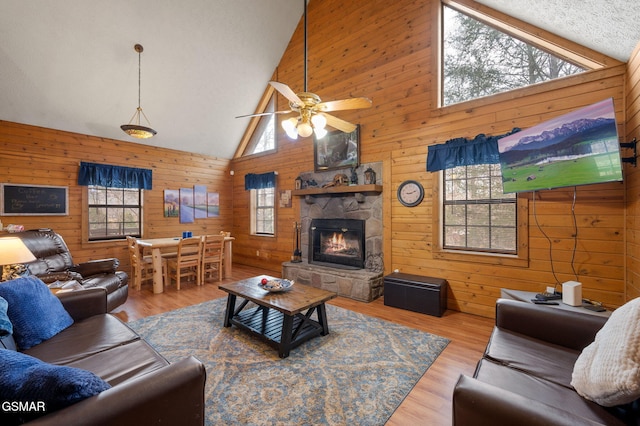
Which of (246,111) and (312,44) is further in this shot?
(246,111)

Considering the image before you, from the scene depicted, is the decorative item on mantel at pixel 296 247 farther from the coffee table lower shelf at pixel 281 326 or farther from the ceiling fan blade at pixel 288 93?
the ceiling fan blade at pixel 288 93

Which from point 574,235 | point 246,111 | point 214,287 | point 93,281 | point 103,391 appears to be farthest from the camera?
point 246,111

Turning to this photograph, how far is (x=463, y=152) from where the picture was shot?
349 cm

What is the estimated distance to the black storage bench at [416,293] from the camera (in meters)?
3.43

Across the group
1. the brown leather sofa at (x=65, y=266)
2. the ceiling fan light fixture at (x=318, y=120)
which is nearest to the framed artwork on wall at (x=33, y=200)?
the brown leather sofa at (x=65, y=266)

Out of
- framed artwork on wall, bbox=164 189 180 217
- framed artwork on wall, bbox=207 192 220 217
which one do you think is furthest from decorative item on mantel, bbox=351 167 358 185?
framed artwork on wall, bbox=164 189 180 217

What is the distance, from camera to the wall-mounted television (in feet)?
7.39

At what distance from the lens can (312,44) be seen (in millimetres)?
5402

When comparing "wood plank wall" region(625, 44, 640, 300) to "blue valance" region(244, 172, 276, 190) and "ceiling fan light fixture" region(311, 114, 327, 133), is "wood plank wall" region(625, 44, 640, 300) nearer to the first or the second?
"ceiling fan light fixture" region(311, 114, 327, 133)

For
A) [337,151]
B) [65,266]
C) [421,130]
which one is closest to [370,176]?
[337,151]

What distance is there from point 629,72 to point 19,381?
4549mm

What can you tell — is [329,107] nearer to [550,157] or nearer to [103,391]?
[550,157]

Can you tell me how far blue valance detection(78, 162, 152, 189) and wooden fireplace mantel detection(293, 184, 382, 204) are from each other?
10.5 ft

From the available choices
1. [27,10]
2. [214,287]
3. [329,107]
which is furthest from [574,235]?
[27,10]
